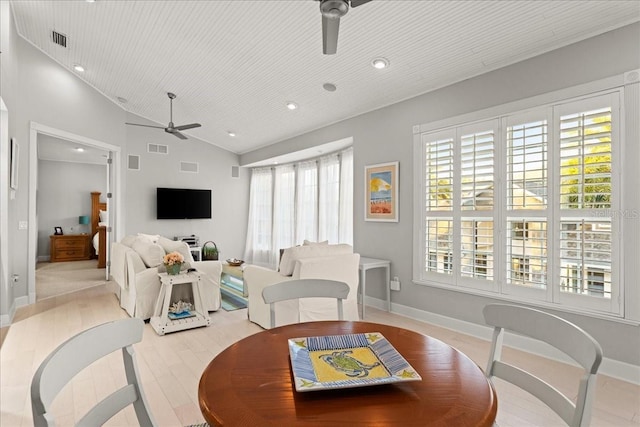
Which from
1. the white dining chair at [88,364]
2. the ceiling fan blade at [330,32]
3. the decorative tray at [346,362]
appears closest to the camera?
the white dining chair at [88,364]

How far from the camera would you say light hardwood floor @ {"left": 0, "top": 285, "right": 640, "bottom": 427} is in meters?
2.19

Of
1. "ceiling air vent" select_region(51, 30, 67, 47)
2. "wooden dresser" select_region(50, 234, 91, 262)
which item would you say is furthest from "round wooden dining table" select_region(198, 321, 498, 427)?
"wooden dresser" select_region(50, 234, 91, 262)

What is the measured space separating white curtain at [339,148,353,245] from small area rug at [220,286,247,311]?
6.64ft

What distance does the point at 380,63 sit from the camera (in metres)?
3.61

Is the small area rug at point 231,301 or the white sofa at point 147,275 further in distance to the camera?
the small area rug at point 231,301

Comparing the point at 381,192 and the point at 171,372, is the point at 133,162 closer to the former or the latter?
the point at 381,192

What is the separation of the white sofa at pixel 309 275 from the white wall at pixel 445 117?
0.91 metres

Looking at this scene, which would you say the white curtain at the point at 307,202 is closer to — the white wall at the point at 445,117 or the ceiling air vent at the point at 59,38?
the white wall at the point at 445,117

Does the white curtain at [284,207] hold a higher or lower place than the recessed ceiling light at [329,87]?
lower

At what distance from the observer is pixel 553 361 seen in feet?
9.71

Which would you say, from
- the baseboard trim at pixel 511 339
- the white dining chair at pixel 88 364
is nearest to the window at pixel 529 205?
the baseboard trim at pixel 511 339

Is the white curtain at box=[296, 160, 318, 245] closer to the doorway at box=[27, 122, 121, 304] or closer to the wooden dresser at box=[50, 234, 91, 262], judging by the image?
the doorway at box=[27, 122, 121, 304]

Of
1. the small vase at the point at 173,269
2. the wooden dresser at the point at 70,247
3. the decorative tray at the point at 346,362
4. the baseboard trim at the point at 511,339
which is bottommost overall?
the baseboard trim at the point at 511,339

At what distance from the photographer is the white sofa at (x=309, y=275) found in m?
3.32
